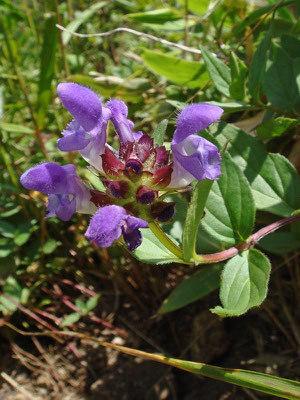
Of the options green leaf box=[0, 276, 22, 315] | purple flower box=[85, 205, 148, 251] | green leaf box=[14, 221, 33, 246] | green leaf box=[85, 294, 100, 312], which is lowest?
green leaf box=[85, 294, 100, 312]

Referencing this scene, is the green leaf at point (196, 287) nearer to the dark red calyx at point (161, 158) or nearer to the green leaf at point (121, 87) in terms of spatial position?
the dark red calyx at point (161, 158)

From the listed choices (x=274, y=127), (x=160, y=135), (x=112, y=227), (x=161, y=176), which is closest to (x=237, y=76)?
(x=274, y=127)

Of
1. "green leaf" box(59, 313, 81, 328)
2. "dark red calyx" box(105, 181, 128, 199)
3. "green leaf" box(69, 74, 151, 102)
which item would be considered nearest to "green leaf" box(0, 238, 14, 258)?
"green leaf" box(59, 313, 81, 328)

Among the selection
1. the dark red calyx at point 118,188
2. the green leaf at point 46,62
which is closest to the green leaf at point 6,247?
the green leaf at point 46,62

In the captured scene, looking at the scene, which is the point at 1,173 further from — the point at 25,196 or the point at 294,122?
the point at 294,122

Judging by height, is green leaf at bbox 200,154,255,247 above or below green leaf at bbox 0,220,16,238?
above

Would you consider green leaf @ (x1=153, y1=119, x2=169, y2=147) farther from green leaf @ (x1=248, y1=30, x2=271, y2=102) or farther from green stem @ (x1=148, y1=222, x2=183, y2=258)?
green leaf @ (x1=248, y1=30, x2=271, y2=102)

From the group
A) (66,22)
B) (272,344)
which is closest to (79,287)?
(272,344)
